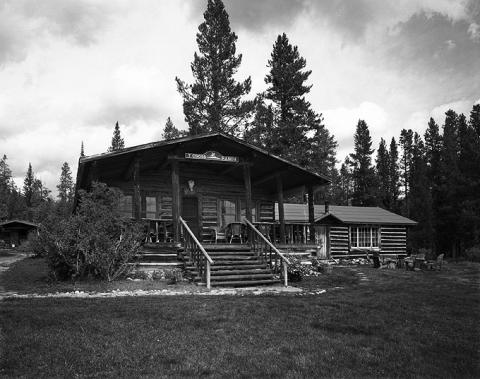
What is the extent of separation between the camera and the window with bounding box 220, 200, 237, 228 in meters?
22.7

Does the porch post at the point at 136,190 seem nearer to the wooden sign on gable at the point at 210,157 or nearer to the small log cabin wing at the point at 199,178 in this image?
the small log cabin wing at the point at 199,178

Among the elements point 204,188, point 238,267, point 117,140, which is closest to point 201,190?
point 204,188

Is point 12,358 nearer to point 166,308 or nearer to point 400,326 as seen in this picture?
point 166,308

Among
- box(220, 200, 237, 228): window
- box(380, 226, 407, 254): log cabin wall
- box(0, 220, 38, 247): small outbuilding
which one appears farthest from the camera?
box(0, 220, 38, 247): small outbuilding

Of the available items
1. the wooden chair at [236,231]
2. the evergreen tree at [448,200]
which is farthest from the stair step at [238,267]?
the evergreen tree at [448,200]

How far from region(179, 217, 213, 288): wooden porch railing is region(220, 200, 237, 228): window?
6.01m

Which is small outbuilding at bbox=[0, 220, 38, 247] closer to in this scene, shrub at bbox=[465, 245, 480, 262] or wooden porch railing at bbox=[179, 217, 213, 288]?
wooden porch railing at bbox=[179, 217, 213, 288]

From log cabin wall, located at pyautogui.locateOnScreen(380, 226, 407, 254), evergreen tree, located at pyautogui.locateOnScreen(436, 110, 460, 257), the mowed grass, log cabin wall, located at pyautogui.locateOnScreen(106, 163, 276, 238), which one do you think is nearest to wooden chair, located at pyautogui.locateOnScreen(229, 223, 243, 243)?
log cabin wall, located at pyautogui.locateOnScreen(106, 163, 276, 238)

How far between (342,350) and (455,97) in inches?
277

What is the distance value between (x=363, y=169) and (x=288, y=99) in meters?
21.4

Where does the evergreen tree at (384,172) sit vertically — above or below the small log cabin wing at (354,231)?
above

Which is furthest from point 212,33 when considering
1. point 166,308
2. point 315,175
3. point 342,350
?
point 342,350

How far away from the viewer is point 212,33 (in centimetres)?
4006

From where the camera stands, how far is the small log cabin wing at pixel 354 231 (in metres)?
32.6
